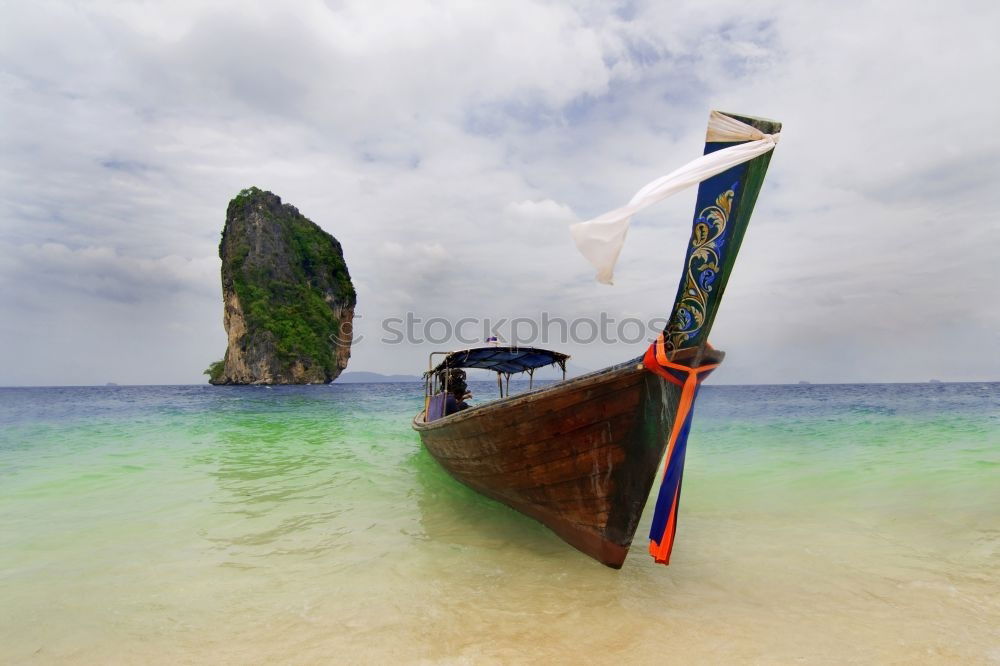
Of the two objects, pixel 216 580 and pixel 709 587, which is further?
pixel 216 580

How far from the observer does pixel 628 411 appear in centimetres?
400

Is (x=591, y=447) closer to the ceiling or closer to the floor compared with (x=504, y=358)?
closer to the floor

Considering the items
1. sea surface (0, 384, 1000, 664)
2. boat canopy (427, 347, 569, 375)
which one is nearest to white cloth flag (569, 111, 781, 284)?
sea surface (0, 384, 1000, 664)

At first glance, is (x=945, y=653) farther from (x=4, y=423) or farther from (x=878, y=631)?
(x=4, y=423)

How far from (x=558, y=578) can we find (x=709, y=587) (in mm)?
1218

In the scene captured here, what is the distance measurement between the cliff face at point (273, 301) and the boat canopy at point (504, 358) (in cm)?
5229

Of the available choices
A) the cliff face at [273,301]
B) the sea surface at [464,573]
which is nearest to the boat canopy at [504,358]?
the sea surface at [464,573]

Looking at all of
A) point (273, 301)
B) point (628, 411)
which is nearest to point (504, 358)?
point (628, 411)

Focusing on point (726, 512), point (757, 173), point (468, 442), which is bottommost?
point (726, 512)

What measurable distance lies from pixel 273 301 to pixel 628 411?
196 ft

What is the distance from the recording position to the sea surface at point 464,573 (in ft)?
10.3

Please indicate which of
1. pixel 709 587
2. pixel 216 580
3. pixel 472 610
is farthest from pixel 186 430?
pixel 709 587

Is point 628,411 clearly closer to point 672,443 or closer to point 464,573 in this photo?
point 672,443

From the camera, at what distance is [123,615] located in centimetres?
367
